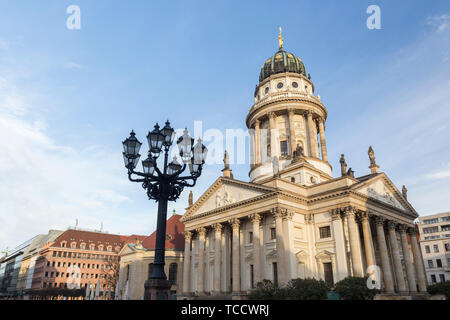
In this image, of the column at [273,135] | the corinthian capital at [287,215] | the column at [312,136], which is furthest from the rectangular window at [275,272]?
the column at [312,136]

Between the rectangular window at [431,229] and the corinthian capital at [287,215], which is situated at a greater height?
the rectangular window at [431,229]

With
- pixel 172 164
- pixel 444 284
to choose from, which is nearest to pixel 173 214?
pixel 444 284

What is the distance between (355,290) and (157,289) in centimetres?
2230

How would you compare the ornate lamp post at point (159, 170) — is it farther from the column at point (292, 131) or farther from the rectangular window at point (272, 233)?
the column at point (292, 131)

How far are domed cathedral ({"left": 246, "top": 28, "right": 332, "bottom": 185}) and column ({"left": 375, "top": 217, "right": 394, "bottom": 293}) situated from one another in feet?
34.7

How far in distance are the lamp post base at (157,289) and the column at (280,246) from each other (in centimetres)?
2549

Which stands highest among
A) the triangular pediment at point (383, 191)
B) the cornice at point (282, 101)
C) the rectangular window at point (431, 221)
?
the cornice at point (282, 101)

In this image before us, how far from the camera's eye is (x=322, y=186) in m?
39.5

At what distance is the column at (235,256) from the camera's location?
3900cm

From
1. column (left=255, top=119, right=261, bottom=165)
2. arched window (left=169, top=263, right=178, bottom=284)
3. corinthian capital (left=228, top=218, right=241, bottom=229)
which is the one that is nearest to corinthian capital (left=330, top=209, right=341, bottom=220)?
corinthian capital (left=228, top=218, right=241, bottom=229)

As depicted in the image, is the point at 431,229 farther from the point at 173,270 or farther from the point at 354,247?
the point at 173,270

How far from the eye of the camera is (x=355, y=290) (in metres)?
27.7

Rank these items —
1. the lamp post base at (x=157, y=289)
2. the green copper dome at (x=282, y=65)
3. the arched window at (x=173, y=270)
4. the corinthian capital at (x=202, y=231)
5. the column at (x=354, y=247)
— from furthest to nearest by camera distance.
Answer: the green copper dome at (x=282, y=65), the arched window at (x=173, y=270), the corinthian capital at (x=202, y=231), the column at (x=354, y=247), the lamp post base at (x=157, y=289)

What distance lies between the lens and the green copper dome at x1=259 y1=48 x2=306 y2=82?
5838 centimetres
